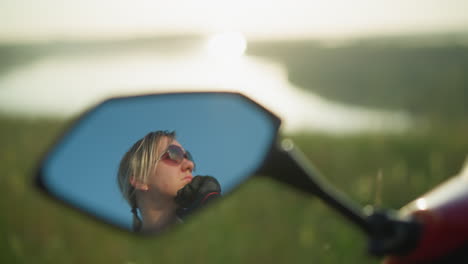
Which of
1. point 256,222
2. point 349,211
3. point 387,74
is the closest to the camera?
point 349,211

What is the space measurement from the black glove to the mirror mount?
0.56 feet

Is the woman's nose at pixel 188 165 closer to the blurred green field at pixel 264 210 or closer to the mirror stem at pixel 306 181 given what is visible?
the mirror stem at pixel 306 181

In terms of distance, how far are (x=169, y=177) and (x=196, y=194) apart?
68mm

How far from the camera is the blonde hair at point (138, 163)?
1.10 metres

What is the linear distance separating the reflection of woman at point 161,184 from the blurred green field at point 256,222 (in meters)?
1.51

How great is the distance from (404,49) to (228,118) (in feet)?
33.7

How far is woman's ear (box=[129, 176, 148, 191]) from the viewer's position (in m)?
1.11

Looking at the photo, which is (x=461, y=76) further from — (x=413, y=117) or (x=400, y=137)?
(x=400, y=137)

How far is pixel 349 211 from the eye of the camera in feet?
2.97

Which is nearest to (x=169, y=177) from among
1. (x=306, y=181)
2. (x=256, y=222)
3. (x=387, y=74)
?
(x=306, y=181)

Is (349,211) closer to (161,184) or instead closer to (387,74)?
(161,184)

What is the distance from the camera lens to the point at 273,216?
12.3 feet

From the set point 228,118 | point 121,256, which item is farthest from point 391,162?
point 228,118

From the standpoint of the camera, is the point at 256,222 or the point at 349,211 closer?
the point at 349,211
